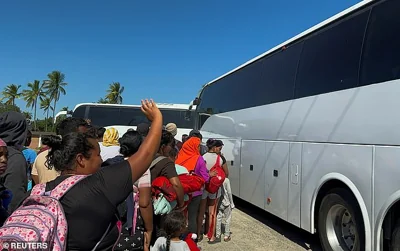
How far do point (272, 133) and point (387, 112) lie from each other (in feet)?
9.31

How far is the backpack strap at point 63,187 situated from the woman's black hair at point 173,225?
189 cm

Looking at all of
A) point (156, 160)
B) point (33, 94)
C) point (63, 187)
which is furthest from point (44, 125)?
point (63, 187)

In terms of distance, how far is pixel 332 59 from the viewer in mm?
5090

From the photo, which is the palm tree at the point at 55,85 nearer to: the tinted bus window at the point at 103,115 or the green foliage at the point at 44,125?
the green foliage at the point at 44,125

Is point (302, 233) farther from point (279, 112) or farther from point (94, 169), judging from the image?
point (94, 169)

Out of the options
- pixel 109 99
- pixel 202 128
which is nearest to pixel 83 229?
pixel 202 128

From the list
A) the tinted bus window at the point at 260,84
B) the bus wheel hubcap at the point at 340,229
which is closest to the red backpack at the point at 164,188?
the bus wheel hubcap at the point at 340,229

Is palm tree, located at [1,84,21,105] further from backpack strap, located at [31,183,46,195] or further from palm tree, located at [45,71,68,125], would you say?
backpack strap, located at [31,183,46,195]

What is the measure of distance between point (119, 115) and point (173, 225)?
14234 millimetres

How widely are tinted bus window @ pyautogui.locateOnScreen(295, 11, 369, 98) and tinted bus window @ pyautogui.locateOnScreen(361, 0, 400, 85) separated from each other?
16 centimetres

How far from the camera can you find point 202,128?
1215 centimetres

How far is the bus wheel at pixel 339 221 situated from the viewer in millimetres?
4366

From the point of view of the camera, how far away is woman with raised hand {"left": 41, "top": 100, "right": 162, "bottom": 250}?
1.71m

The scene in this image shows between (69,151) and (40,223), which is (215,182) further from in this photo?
(40,223)
